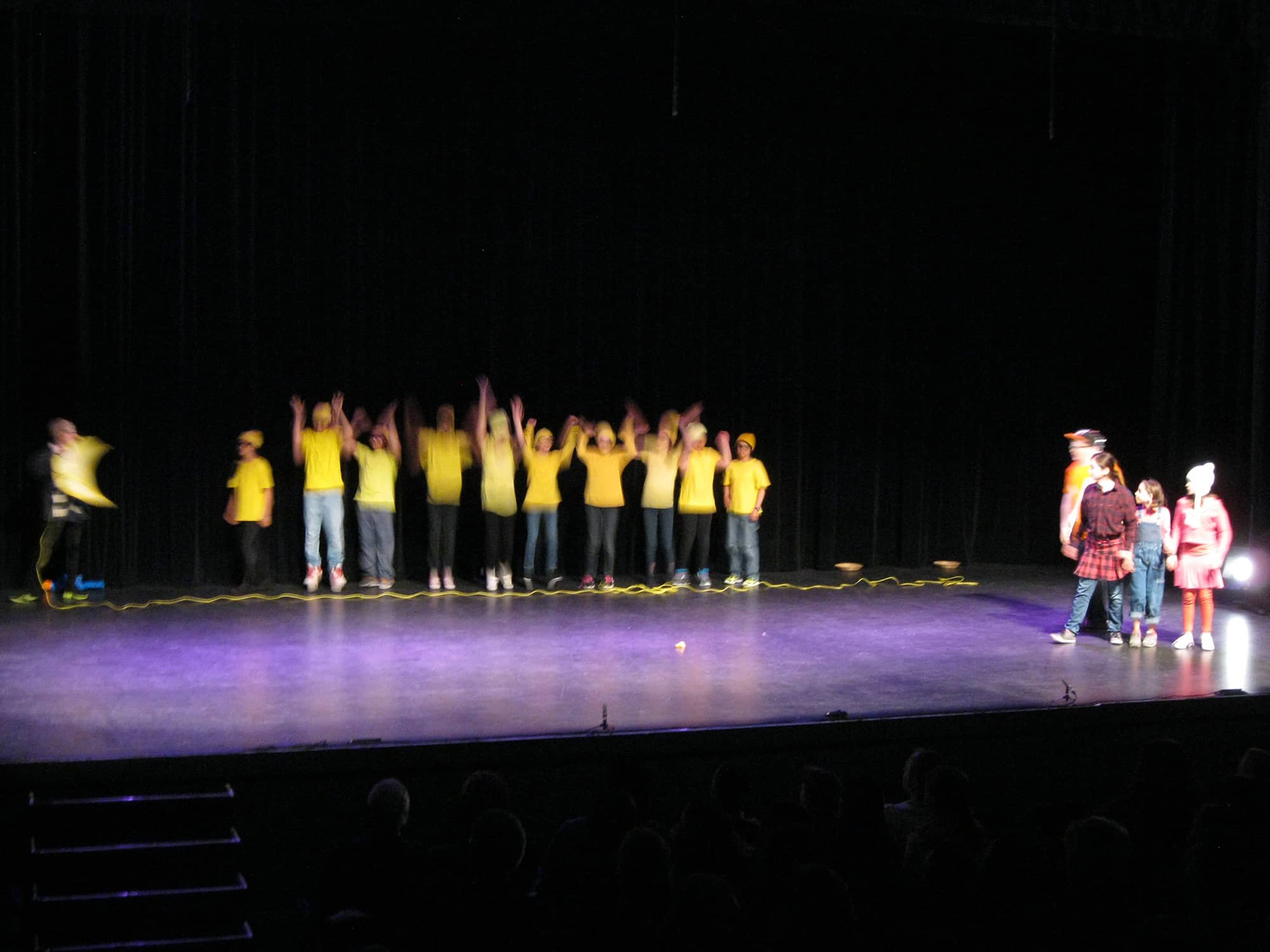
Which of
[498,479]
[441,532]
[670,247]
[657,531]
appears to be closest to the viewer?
[498,479]

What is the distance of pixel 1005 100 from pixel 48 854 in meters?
10.6

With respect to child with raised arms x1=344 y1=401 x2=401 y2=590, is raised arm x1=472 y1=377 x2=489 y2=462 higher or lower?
higher

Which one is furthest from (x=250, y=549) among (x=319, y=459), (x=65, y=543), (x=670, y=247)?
(x=670, y=247)

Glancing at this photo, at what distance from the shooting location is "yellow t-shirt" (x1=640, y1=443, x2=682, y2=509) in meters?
11.0


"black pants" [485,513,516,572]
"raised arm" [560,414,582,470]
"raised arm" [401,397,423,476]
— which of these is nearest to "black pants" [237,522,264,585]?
"raised arm" [401,397,423,476]

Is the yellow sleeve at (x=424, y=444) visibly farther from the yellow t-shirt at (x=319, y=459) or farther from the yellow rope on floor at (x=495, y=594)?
the yellow rope on floor at (x=495, y=594)

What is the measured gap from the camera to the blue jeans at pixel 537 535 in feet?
35.0

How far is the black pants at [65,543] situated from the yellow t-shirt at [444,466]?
105 inches

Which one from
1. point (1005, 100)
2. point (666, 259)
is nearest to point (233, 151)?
point (666, 259)

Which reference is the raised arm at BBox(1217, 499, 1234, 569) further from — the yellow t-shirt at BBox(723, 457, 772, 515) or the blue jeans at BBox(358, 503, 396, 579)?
the blue jeans at BBox(358, 503, 396, 579)

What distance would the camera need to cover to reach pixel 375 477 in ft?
33.9

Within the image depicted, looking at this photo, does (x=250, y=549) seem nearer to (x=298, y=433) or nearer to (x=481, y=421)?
(x=298, y=433)

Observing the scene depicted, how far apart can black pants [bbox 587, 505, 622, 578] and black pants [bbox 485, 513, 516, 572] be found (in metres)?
0.66

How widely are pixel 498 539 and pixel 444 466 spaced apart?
2.44 ft
